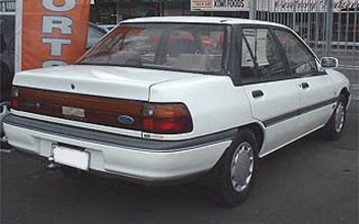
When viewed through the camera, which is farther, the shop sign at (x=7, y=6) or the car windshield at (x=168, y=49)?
the shop sign at (x=7, y=6)

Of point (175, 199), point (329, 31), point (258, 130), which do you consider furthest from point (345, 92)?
point (175, 199)

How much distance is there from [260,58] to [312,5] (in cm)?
543

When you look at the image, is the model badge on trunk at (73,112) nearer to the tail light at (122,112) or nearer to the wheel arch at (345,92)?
the tail light at (122,112)

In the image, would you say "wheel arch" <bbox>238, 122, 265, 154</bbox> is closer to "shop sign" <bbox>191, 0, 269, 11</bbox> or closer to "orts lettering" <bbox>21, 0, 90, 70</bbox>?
"orts lettering" <bbox>21, 0, 90, 70</bbox>

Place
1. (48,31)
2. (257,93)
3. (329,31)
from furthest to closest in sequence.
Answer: (329,31) → (48,31) → (257,93)

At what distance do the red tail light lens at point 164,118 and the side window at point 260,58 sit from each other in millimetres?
899

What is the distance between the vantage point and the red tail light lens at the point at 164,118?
3.55 m

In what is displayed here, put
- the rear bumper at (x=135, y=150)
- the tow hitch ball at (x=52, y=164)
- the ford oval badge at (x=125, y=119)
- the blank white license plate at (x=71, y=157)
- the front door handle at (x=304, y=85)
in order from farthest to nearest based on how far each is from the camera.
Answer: the front door handle at (x=304, y=85)
the tow hitch ball at (x=52, y=164)
the blank white license plate at (x=71, y=157)
the ford oval badge at (x=125, y=119)
the rear bumper at (x=135, y=150)

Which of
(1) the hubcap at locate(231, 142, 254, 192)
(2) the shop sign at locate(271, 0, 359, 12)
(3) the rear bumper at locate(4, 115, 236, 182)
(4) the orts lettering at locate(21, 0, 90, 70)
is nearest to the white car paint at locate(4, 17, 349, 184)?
(3) the rear bumper at locate(4, 115, 236, 182)

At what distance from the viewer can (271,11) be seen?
32.3 ft

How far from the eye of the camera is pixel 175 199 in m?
4.39

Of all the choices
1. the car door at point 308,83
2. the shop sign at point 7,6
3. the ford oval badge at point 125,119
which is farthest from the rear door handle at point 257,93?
the shop sign at point 7,6

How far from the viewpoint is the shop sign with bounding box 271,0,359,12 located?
9453 mm

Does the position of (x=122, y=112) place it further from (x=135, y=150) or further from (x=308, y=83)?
(x=308, y=83)
